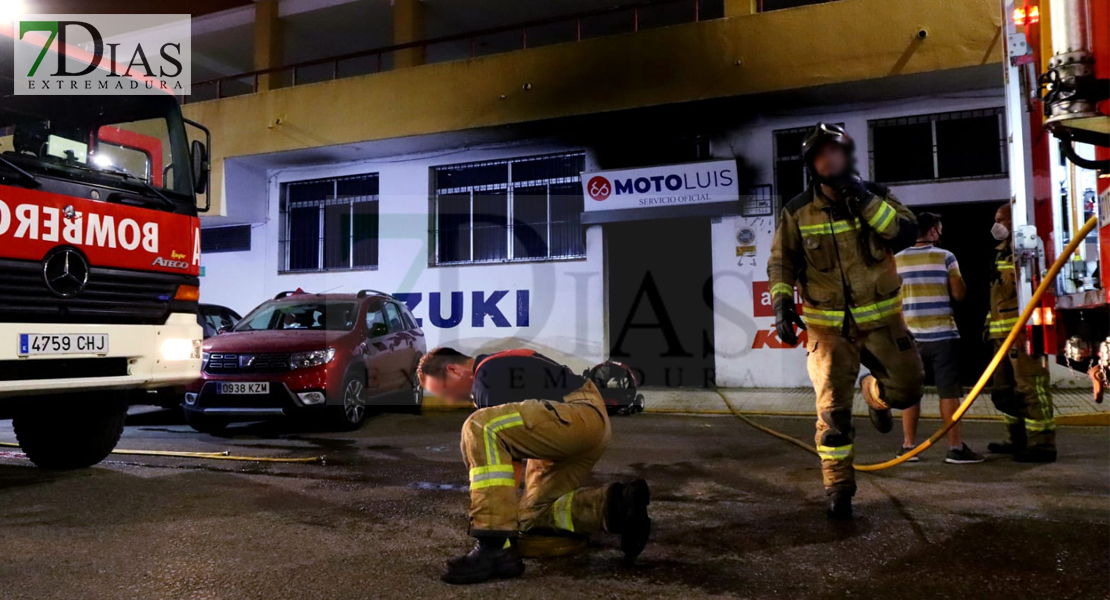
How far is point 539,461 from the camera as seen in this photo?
11.3 ft

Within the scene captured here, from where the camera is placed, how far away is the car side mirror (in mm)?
5559

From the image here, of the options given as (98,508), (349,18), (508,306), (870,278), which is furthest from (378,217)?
(870,278)

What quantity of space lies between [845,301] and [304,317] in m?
5.98

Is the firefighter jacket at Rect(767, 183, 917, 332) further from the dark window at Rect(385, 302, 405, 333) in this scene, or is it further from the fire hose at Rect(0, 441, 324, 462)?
the dark window at Rect(385, 302, 405, 333)

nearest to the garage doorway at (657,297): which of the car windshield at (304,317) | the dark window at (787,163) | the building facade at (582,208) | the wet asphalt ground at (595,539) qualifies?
the building facade at (582,208)

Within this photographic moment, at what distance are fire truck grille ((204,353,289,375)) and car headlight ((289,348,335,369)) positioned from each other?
6 cm

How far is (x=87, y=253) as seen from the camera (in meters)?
4.62

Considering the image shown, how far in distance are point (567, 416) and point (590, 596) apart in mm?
734

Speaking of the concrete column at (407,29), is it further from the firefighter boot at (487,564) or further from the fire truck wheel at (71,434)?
the firefighter boot at (487,564)

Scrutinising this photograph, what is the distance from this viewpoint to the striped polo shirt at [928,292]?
5.31m

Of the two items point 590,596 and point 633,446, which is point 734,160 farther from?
point 590,596

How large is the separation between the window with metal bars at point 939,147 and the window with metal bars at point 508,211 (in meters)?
4.72

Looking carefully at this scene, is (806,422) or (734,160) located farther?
(734,160)

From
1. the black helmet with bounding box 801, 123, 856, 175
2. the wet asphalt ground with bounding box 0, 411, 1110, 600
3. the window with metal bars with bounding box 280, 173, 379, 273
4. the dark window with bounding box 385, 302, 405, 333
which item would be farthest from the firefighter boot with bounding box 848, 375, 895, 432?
the window with metal bars with bounding box 280, 173, 379, 273
